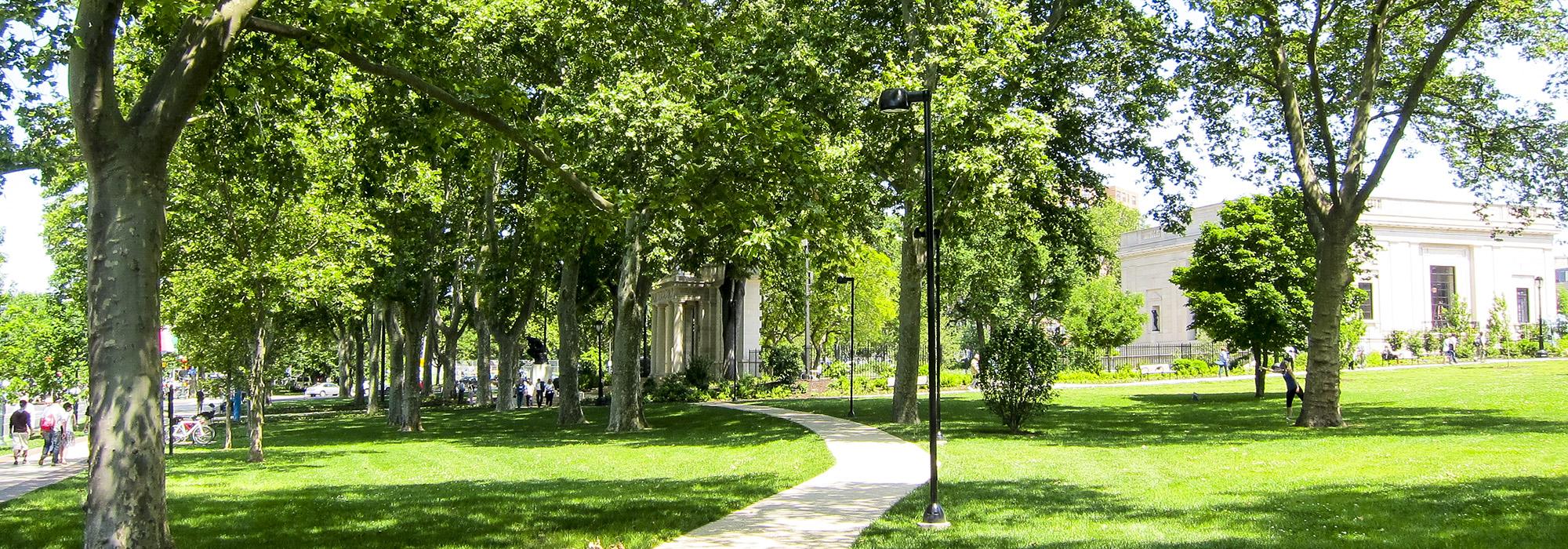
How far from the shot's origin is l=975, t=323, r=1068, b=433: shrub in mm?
20188

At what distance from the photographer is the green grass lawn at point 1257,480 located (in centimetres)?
895

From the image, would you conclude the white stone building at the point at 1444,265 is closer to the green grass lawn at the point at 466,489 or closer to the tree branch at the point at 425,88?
the green grass lawn at the point at 466,489

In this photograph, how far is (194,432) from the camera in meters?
28.0

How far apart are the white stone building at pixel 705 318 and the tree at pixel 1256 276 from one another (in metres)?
20.4

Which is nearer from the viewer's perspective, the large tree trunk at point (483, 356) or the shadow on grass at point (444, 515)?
the shadow on grass at point (444, 515)

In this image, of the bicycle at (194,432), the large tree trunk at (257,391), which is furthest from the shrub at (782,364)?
the large tree trunk at (257,391)

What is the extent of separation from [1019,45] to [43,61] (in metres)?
17.1

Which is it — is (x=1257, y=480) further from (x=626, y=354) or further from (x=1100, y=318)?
(x=1100, y=318)

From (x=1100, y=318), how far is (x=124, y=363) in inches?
2211

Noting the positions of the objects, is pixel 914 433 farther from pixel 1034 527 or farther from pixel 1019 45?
pixel 1034 527

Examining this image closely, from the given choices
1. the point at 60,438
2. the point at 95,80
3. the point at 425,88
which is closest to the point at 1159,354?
the point at 60,438

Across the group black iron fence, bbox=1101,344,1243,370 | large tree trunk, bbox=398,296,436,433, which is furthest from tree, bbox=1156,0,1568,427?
black iron fence, bbox=1101,344,1243,370

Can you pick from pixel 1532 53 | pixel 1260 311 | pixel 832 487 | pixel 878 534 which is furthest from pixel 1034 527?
pixel 1260 311

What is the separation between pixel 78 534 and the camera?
1052 centimetres
